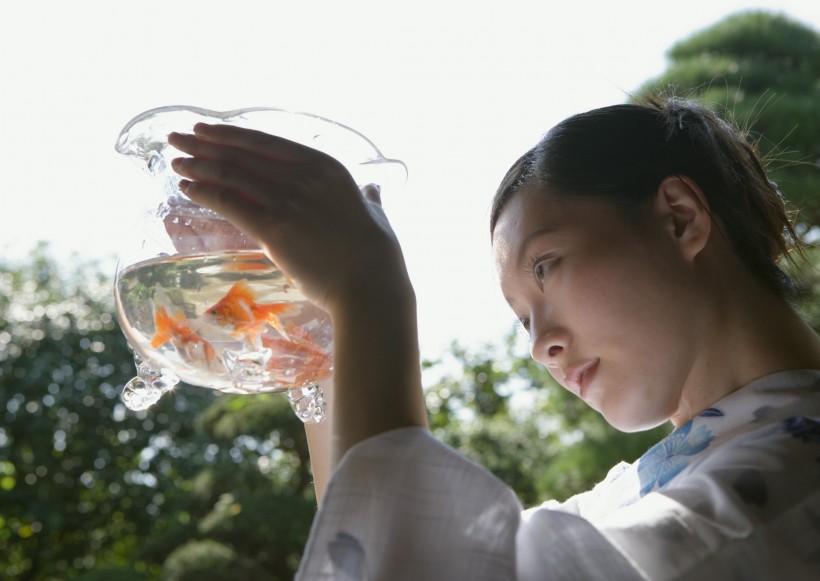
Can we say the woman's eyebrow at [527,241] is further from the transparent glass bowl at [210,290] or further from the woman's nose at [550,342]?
the transparent glass bowl at [210,290]

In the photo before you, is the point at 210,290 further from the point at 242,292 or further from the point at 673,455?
the point at 673,455

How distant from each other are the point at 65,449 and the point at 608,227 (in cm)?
653

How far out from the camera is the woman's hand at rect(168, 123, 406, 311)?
2.40 ft

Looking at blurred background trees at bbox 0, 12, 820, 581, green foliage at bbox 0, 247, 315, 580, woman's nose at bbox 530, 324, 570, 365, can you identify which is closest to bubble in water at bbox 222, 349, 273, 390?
woman's nose at bbox 530, 324, 570, 365

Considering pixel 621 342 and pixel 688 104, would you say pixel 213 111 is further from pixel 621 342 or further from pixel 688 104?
pixel 688 104

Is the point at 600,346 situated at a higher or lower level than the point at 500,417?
higher

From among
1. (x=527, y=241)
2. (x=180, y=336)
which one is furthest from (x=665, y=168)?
(x=180, y=336)

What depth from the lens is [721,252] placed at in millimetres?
1159

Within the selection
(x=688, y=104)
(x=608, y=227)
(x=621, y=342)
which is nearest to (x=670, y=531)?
(x=621, y=342)

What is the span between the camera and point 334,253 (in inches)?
28.9

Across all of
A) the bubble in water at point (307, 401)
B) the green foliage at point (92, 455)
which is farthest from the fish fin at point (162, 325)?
the green foliage at point (92, 455)

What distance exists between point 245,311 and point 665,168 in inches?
25.5

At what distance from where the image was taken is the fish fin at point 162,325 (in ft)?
2.85

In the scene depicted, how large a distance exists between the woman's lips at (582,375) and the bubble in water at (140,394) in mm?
481
